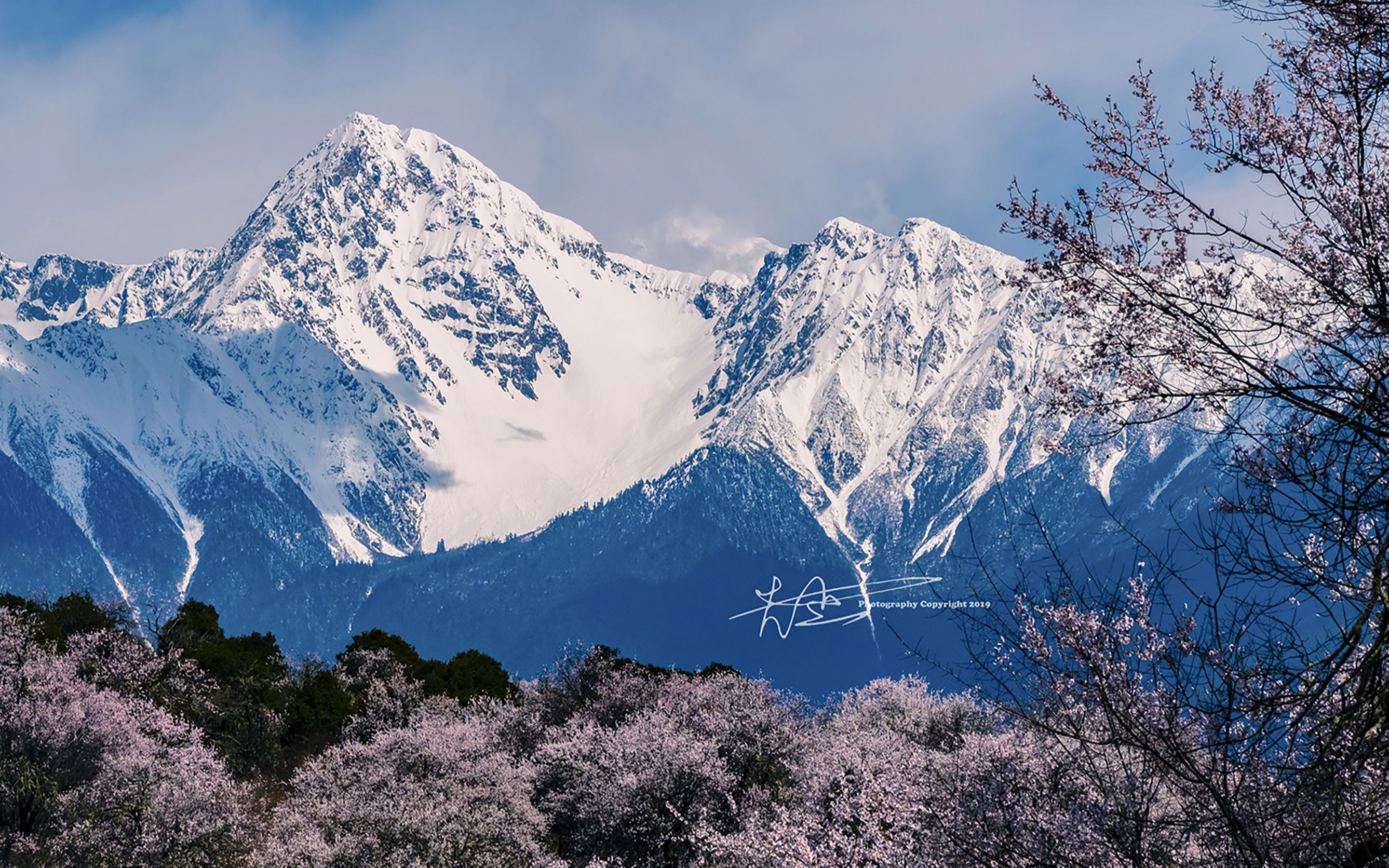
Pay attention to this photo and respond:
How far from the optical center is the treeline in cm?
2162

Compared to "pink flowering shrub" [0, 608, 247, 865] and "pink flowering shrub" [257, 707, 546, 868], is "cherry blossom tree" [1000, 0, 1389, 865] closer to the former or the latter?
"pink flowering shrub" [257, 707, 546, 868]

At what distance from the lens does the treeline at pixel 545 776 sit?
2162cm

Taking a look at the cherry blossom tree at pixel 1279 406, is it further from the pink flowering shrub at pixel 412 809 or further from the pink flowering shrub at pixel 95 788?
the pink flowering shrub at pixel 95 788

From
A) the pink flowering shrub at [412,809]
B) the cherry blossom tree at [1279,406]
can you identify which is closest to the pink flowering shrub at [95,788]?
the pink flowering shrub at [412,809]

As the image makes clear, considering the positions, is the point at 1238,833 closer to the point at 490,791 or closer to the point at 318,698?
the point at 490,791

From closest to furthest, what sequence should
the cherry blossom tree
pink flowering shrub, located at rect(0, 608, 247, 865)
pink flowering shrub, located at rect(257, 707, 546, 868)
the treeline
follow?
the cherry blossom tree → the treeline → pink flowering shrub, located at rect(257, 707, 546, 868) → pink flowering shrub, located at rect(0, 608, 247, 865)

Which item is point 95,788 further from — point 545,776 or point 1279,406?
point 1279,406

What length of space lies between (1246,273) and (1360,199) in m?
1.08

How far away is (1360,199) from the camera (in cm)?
955

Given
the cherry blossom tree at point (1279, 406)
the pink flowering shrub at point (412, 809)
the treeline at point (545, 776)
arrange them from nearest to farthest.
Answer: the cherry blossom tree at point (1279, 406)
the treeline at point (545, 776)
the pink flowering shrub at point (412, 809)

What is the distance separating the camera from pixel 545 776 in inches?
2275

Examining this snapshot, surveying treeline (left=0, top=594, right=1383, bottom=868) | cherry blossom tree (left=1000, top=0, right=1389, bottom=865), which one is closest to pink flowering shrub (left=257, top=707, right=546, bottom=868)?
treeline (left=0, top=594, right=1383, bottom=868)

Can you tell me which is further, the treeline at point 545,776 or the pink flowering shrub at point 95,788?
the pink flowering shrub at point 95,788

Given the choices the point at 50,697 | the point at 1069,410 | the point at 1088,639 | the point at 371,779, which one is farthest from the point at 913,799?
the point at 50,697
